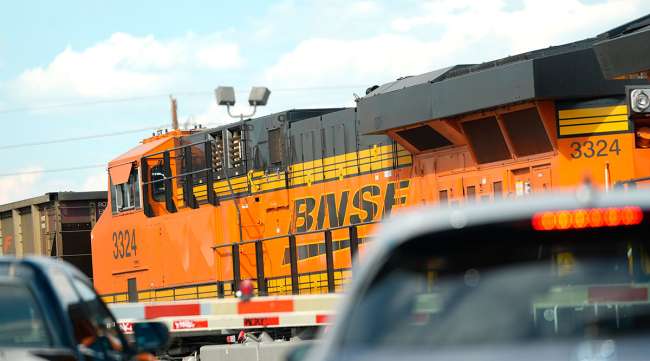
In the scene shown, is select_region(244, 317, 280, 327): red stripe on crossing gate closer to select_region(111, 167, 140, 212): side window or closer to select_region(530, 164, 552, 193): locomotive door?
select_region(530, 164, 552, 193): locomotive door

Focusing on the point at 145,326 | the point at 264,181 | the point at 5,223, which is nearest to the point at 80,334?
the point at 145,326

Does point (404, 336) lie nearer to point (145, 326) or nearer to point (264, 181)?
point (145, 326)

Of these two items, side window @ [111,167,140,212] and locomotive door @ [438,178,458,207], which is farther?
side window @ [111,167,140,212]

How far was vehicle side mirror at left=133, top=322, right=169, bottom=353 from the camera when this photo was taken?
6066 millimetres

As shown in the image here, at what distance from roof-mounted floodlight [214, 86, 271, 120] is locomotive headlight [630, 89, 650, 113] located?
9457 mm

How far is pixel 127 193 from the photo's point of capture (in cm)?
2312

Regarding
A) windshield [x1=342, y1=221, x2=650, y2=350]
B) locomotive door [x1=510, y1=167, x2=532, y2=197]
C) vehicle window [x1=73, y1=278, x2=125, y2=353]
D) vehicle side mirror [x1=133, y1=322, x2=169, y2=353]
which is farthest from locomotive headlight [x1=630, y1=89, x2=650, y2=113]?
windshield [x1=342, y1=221, x2=650, y2=350]

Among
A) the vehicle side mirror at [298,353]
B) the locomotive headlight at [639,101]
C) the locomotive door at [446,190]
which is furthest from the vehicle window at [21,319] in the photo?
the locomotive door at [446,190]

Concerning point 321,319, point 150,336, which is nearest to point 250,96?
point 321,319

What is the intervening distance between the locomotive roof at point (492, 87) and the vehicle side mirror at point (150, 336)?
29.0 feet

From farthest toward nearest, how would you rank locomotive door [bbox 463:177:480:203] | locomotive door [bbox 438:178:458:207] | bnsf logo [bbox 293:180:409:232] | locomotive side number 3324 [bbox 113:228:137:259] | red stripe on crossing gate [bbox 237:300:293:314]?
locomotive side number 3324 [bbox 113:228:137:259]
bnsf logo [bbox 293:180:409:232]
locomotive door [bbox 438:178:458:207]
locomotive door [bbox 463:177:480:203]
red stripe on crossing gate [bbox 237:300:293:314]

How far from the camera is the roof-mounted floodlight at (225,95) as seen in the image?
74.5 feet

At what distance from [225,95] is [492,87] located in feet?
28.9

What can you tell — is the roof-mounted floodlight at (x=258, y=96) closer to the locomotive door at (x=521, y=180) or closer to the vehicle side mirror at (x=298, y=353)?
the locomotive door at (x=521, y=180)
